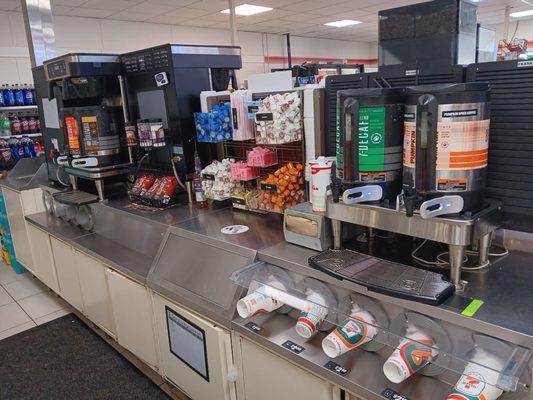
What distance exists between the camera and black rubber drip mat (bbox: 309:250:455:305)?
1.21m

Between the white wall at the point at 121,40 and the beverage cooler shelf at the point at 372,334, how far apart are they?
20.6ft

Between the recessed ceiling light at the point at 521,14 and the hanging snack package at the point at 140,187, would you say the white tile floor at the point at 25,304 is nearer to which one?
the hanging snack package at the point at 140,187

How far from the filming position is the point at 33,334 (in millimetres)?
3131

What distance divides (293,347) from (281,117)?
104 cm

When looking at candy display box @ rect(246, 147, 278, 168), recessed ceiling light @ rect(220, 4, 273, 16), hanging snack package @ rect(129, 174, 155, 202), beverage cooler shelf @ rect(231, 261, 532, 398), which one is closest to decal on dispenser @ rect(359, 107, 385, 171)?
beverage cooler shelf @ rect(231, 261, 532, 398)

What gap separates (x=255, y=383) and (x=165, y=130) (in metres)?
1.58

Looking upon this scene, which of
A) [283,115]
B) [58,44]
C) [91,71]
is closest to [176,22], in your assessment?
[58,44]

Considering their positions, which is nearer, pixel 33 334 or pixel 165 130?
pixel 165 130

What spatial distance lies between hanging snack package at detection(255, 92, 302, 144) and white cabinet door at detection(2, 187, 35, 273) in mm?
2730

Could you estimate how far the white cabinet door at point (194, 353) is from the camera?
5.76ft

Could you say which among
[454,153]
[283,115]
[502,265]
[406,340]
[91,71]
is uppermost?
[91,71]

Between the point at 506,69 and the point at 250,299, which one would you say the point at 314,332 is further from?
the point at 506,69

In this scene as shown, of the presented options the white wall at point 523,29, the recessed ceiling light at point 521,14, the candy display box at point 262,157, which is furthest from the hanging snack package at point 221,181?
the white wall at point 523,29

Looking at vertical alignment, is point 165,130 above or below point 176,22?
below
